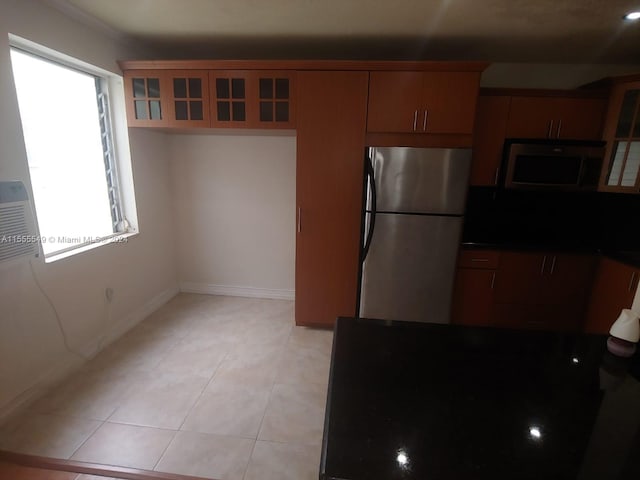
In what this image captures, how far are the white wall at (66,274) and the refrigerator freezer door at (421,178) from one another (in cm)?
217

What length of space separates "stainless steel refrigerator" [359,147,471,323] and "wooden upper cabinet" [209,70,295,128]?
0.78 meters

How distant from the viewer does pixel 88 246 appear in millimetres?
2371

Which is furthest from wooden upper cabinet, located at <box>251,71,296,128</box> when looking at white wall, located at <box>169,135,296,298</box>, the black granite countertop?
the black granite countertop

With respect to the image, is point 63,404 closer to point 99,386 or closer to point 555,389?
point 99,386

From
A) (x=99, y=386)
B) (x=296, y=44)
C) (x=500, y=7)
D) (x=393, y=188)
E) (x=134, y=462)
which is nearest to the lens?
(x=134, y=462)

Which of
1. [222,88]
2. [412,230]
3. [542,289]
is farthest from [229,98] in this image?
[542,289]

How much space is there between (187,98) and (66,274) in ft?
5.22

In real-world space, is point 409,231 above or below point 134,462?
above

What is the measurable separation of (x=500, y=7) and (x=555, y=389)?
2117 millimetres

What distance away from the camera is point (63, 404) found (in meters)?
1.89

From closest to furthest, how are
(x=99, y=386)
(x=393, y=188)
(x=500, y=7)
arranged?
(x=500, y=7)
(x=99, y=386)
(x=393, y=188)

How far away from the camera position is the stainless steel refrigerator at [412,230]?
2318 millimetres

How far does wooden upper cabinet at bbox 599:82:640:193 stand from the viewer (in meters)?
2.35

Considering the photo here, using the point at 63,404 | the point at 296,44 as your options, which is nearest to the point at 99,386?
the point at 63,404
